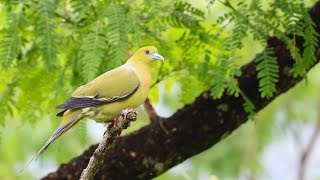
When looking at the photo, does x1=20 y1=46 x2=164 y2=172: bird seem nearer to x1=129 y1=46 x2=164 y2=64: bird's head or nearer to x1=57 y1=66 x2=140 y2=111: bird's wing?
x1=57 y1=66 x2=140 y2=111: bird's wing

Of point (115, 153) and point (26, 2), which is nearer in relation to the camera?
point (26, 2)

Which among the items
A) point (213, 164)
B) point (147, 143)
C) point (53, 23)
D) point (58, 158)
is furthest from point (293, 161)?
point (53, 23)

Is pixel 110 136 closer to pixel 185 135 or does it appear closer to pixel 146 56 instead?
pixel 146 56

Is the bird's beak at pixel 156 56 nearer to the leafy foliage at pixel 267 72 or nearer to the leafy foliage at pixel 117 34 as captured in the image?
the leafy foliage at pixel 117 34

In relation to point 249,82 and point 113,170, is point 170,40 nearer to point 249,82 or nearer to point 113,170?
point 249,82

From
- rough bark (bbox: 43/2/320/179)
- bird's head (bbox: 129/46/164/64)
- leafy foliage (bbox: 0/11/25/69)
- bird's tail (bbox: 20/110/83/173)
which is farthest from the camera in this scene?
rough bark (bbox: 43/2/320/179)

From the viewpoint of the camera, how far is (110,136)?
11.6 ft

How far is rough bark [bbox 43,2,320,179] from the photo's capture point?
501cm

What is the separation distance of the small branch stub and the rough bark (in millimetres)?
1397

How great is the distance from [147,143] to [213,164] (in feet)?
9.63

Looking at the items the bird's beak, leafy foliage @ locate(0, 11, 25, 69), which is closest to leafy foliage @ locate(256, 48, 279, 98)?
the bird's beak

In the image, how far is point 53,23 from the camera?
14.6 feet

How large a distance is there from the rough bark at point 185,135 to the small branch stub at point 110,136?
4.58 feet

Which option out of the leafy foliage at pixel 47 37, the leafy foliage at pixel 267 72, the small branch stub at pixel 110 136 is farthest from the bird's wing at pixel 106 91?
the leafy foliage at pixel 267 72
